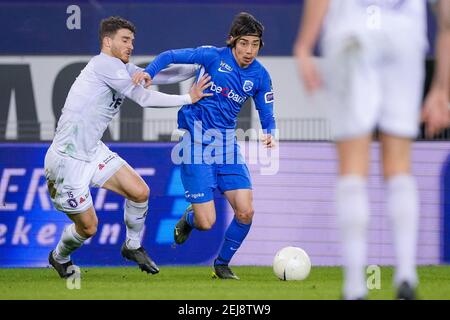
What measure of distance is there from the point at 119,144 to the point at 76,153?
2536mm

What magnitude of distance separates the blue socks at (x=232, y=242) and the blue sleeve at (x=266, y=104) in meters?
0.85

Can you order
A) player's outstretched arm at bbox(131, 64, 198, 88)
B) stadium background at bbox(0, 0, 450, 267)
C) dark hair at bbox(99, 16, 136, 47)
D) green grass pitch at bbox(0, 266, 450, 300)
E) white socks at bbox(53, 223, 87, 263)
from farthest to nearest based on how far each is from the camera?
stadium background at bbox(0, 0, 450, 267) < player's outstretched arm at bbox(131, 64, 198, 88) < white socks at bbox(53, 223, 87, 263) < dark hair at bbox(99, 16, 136, 47) < green grass pitch at bbox(0, 266, 450, 300)

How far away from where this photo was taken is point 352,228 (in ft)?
16.5

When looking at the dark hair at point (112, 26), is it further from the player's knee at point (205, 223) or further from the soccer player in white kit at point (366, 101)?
the soccer player in white kit at point (366, 101)

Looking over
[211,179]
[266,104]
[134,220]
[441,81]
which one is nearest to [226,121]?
[266,104]

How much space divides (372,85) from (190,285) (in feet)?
11.4

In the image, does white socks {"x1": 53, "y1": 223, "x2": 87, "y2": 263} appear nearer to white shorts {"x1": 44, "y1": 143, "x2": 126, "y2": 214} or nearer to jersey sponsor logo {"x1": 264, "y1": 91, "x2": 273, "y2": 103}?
white shorts {"x1": 44, "y1": 143, "x2": 126, "y2": 214}

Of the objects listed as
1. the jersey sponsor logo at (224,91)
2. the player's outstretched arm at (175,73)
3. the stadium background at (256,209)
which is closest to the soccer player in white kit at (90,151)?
the jersey sponsor logo at (224,91)

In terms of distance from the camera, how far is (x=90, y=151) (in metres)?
9.31

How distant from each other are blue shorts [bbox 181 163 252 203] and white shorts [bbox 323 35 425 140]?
4.19m

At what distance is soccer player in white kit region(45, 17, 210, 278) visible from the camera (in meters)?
9.20

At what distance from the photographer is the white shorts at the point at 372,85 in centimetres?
504

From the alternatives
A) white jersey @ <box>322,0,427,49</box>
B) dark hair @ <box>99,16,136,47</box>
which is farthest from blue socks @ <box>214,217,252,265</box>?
white jersey @ <box>322,0,427,49</box>

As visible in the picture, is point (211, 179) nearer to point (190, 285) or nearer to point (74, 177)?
point (74, 177)
